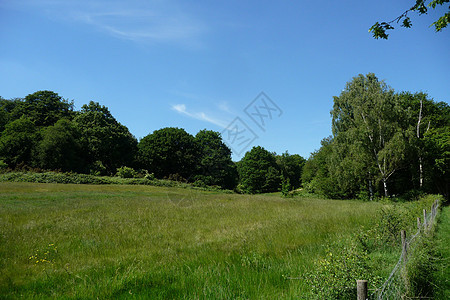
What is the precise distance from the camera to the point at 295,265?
5.22 m

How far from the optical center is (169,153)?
5734cm

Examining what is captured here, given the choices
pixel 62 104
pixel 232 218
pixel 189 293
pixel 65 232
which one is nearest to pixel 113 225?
pixel 65 232

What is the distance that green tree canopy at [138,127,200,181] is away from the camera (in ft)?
185

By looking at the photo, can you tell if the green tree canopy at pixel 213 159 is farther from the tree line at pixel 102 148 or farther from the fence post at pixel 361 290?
the fence post at pixel 361 290

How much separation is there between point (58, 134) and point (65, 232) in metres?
43.9

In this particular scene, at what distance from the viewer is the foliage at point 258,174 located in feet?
231

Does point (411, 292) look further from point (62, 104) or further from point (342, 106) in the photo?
point (62, 104)

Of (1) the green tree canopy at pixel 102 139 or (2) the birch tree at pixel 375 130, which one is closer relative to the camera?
(2) the birch tree at pixel 375 130

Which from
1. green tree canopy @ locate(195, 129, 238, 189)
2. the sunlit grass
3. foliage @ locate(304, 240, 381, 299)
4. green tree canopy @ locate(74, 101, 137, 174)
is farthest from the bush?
foliage @ locate(304, 240, 381, 299)

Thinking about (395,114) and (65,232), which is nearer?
(65,232)

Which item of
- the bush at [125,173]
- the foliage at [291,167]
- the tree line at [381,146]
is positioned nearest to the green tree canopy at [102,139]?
the bush at [125,173]

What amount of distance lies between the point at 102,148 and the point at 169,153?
14.2 m

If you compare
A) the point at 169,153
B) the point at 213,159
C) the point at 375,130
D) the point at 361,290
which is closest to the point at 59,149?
the point at 169,153

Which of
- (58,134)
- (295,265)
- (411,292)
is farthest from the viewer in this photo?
(58,134)
